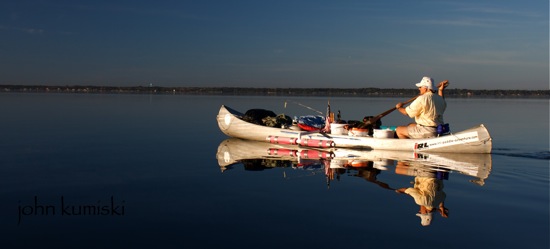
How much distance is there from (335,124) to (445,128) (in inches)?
148

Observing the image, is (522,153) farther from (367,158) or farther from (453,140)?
(367,158)

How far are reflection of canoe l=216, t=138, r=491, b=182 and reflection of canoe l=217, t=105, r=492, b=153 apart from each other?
0.20 meters

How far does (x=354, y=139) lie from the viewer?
17.8 metres

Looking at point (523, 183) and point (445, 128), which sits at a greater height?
point (445, 128)

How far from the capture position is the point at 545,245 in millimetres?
7258

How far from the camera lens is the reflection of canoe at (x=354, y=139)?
16172mm

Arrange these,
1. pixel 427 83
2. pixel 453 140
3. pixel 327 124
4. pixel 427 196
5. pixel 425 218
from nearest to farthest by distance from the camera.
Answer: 1. pixel 425 218
2. pixel 427 196
3. pixel 427 83
4. pixel 453 140
5. pixel 327 124

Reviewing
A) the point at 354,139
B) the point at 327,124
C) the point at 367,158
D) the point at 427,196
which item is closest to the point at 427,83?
the point at 367,158

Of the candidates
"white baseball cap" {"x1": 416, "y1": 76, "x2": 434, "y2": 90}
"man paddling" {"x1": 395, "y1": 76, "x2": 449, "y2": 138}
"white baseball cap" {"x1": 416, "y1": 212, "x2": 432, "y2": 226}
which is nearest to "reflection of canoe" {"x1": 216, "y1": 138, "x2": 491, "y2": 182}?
"man paddling" {"x1": 395, "y1": 76, "x2": 449, "y2": 138}

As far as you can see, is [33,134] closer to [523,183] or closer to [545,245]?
[523,183]

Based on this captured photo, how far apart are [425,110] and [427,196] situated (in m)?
6.06

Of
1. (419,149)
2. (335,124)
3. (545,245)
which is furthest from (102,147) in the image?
(545,245)

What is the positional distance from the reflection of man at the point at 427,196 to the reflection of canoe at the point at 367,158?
119 centimetres

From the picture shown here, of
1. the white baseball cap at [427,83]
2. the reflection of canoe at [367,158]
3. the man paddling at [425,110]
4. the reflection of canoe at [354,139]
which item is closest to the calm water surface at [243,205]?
the reflection of canoe at [367,158]
